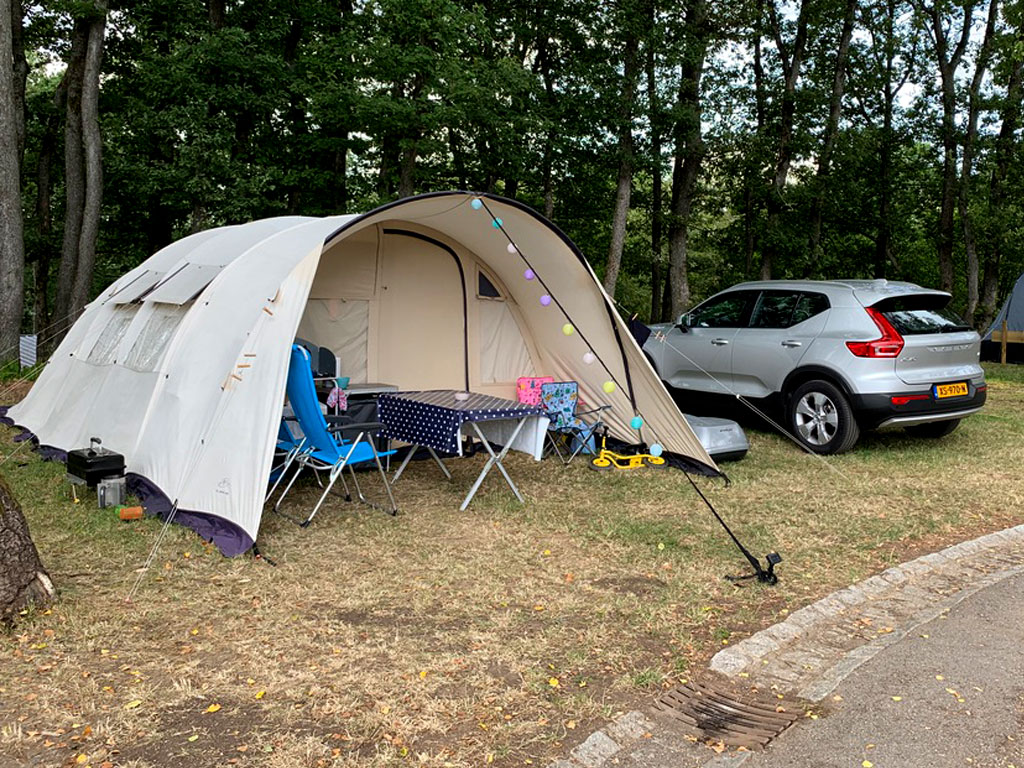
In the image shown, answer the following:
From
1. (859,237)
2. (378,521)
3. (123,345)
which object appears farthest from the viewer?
(859,237)

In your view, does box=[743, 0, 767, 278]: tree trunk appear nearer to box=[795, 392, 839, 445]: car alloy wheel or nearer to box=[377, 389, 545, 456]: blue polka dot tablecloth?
box=[795, 392, 839, 445]: car alloy wheel

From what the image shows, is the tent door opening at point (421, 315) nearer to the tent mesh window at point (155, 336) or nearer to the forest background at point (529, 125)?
the tent mesh window at point (155, 336)

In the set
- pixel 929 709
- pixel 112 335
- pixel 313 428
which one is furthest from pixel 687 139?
pixel 929 709

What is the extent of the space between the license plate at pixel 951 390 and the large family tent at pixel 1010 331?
1084 centimetres

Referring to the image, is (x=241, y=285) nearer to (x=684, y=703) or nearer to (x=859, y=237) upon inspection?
(x=684, y=703)

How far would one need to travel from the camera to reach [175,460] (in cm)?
520

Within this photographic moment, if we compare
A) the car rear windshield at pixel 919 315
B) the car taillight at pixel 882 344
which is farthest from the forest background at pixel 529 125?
the car taillight at pixel 882 344

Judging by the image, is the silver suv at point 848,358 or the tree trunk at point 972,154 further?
the tree trunk at point 972,154

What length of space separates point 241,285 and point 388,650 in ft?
10.0

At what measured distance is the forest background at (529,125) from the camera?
13.6 meters

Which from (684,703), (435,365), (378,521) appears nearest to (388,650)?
(684,703)

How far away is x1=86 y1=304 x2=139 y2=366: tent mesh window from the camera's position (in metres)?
6.59

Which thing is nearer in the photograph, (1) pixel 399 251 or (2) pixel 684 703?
(2) pixel 684 703

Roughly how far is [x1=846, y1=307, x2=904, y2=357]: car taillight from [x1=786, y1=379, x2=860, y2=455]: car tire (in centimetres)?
40
